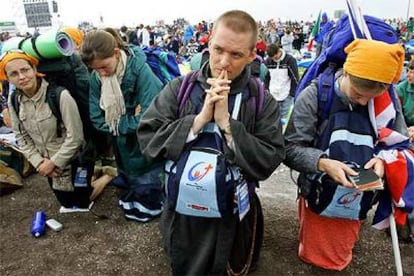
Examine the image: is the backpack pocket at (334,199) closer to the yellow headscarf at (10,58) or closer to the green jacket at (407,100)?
the green jacket at (407,100)

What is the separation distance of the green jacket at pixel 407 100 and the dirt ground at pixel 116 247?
1.34 m

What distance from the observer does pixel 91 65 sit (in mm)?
3070

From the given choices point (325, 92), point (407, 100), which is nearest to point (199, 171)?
point (325, 92)

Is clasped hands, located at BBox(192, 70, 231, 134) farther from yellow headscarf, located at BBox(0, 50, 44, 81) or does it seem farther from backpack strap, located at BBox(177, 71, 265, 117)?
yellow headscarf, located at BBox(0, 50, 44, 81)

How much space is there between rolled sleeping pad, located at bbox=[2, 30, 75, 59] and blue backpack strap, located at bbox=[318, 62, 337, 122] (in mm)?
2252

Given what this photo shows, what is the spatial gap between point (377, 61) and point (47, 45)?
2.66m

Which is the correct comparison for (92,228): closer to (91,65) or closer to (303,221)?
(91,65)

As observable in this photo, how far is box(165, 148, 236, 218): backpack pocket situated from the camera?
187 cm

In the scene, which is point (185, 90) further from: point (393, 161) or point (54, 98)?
point (54, 98)

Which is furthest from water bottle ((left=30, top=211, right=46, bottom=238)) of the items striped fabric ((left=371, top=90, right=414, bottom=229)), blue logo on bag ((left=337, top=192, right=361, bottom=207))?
striped fabric ((left=371, top=90, right=414, bottom=229))

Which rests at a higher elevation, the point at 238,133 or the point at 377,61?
the point at 377,61

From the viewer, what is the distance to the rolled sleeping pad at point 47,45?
124 inches

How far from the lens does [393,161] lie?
2154mm

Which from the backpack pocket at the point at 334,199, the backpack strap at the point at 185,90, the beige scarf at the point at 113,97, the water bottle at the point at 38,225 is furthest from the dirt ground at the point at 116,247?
the backpack strap at the point at 185,90
